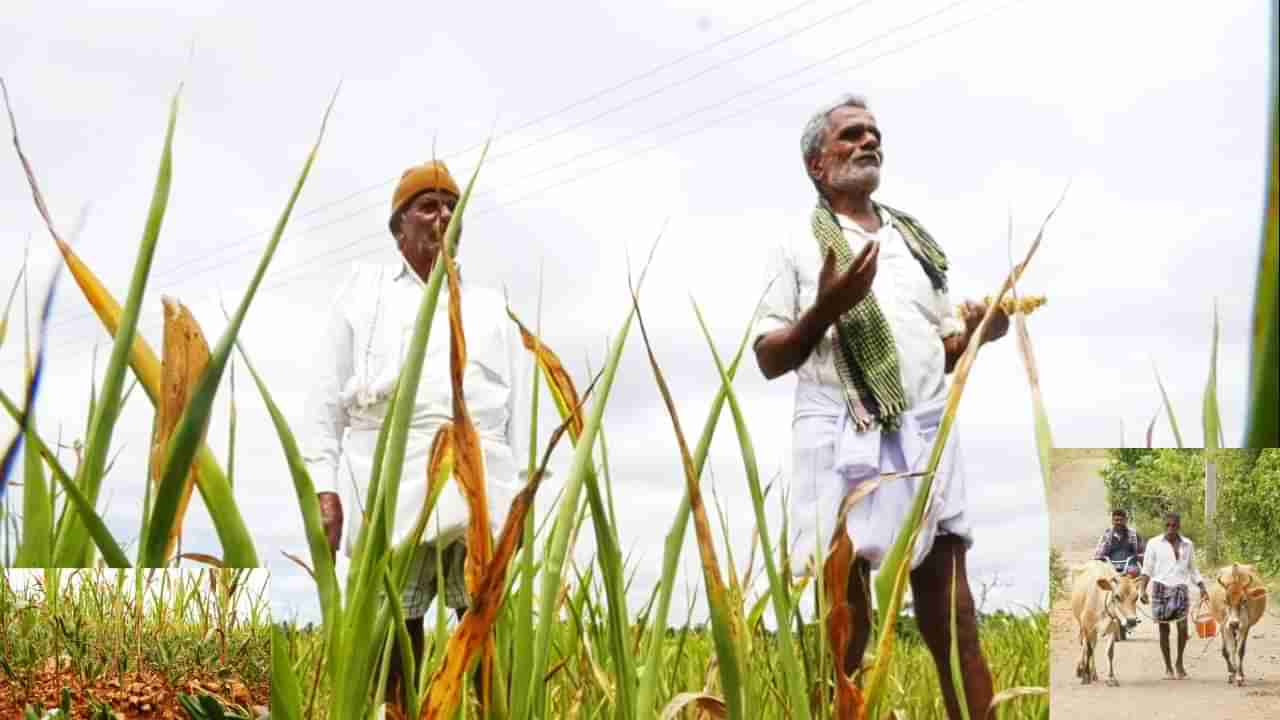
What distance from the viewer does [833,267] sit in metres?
2.05

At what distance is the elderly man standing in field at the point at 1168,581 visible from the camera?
5.18ft

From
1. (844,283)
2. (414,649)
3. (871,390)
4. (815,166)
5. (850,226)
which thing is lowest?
(414,649)

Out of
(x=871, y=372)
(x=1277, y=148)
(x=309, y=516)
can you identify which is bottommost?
(x=309, y=516)

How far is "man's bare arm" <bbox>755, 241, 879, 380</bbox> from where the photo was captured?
204cm

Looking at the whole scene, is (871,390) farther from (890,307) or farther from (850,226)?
(850,226)

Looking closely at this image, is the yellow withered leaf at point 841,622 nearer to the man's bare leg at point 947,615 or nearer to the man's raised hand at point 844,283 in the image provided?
the man's raised hand at point 844,283

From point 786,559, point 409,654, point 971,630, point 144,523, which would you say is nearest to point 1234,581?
point 786,559

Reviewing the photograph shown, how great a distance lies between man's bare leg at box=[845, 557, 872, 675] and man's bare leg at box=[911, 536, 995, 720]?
0.33 ft

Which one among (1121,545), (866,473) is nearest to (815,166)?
(866,473)

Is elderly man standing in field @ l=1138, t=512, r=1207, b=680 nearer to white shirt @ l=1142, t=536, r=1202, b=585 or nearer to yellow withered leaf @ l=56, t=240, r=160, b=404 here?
white shirt @ l=1142, t=536, r=1202, b=585

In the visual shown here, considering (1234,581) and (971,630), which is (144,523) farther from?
(971,630)

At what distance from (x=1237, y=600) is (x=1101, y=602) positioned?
0.15 m

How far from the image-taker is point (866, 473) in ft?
7.29

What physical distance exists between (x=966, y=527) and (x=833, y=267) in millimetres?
538
